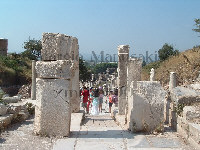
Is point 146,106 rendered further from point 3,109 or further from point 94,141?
point 3,109

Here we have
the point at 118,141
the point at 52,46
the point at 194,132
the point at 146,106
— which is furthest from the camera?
the point at 52,46

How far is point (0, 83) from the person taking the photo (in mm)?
19672

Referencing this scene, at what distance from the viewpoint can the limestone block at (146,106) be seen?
243 inches

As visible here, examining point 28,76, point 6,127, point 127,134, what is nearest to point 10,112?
point 6,127

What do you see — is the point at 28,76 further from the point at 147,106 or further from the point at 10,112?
the point at 147,106

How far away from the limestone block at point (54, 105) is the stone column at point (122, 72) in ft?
15.1

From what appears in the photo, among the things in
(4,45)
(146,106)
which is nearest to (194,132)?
(146,106)

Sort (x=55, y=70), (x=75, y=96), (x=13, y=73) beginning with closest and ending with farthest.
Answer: (x=55, y=70) → (x=75, y=96) → (x=13, y=73)

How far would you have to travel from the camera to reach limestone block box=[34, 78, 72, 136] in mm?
5852

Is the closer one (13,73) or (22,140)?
(22,140)

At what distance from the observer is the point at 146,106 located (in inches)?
244

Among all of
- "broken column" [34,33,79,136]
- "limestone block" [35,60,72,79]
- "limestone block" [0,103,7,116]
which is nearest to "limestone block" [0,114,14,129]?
"limestone block" [0,103,7,116]

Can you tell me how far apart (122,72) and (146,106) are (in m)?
4.19

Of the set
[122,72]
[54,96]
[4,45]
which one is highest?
[4,45]
